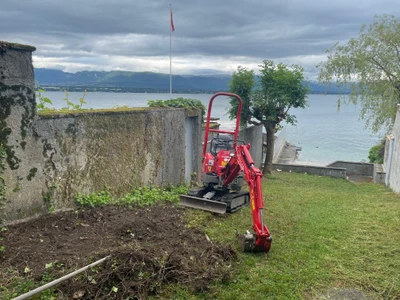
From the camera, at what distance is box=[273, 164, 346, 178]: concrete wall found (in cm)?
2058

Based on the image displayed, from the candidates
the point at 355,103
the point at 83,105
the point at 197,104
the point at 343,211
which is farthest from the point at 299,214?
the point at 355,103

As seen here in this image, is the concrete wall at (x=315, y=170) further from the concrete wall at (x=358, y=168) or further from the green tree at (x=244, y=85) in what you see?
the green tree at (x=244, y=85)

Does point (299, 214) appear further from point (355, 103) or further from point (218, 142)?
point (355, 103)

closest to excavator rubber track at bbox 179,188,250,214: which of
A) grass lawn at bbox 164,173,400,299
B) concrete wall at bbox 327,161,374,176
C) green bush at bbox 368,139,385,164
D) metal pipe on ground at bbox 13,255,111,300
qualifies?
grass lawn at bbox 164,173,400,299

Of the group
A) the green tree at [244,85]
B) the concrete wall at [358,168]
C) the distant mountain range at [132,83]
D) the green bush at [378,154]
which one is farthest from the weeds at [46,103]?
the green bush at [378,154]

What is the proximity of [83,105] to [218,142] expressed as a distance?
3158mm

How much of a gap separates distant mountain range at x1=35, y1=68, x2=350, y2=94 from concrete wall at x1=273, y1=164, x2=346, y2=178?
4555 millimetres

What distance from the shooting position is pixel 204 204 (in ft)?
24.2

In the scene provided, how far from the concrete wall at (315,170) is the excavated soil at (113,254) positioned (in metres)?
16.3

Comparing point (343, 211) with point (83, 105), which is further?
point (343, 211)

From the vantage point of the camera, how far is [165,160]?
9.53 metres

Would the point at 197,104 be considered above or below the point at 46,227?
above

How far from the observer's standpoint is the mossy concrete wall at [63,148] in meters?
5.27

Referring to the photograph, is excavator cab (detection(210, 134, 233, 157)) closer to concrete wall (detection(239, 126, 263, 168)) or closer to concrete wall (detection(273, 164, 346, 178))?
concrete wall (detection(239, 126, 263, 168))
